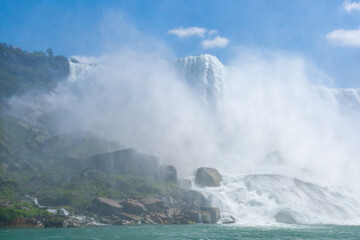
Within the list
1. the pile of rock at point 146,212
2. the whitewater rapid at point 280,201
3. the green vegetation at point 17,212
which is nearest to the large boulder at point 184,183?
the whitewater rapid at point 280,201

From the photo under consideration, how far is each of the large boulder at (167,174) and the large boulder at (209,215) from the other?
1346cm

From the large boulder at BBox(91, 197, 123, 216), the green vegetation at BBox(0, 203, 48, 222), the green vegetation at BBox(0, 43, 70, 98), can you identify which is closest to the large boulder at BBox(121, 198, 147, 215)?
the large boulder at BBox(91, 197, 123, 216)

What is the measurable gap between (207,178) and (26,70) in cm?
8412

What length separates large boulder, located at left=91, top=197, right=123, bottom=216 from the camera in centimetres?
4185

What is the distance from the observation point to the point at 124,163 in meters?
60.3

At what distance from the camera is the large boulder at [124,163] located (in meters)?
59.4

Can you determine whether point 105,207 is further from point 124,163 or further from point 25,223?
point 124,163

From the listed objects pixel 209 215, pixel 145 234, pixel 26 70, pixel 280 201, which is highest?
pixel 26 70

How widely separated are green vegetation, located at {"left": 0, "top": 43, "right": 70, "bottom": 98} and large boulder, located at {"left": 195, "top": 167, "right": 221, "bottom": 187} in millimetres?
62365

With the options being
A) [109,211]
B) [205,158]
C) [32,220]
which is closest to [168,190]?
[109,211]

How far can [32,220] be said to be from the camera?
121 feet

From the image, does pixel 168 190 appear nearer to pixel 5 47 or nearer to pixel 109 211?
pixel 109 211

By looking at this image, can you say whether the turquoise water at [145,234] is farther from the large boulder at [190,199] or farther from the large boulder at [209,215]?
the large boulder at [190,199]

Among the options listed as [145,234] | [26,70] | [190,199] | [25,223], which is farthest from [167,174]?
[26,70]
